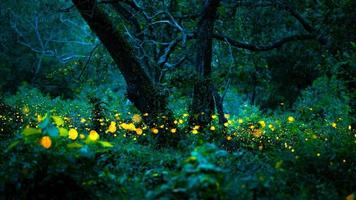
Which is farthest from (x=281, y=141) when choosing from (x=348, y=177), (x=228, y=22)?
(x=228, y=22)

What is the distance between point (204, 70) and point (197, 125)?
1.54 metres

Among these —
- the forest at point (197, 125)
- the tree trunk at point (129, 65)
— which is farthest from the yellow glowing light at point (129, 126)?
the tree trunk at point (129, 65)

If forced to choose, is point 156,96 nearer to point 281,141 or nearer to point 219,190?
point 281,141

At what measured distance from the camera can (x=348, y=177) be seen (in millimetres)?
5250

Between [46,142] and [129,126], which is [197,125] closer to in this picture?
[129,126]

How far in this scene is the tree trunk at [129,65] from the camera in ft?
27.7

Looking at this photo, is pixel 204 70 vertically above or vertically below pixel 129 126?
above

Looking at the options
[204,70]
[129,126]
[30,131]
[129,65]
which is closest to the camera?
[30,131]

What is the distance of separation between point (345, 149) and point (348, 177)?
605 millimetres

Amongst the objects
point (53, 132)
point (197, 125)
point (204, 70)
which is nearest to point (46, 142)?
point (53, 132)

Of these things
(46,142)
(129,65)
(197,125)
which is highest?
(129,65)

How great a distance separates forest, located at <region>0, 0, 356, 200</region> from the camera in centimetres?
432

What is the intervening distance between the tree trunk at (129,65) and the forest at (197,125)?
0.07ft

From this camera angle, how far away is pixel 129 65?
344 inches
